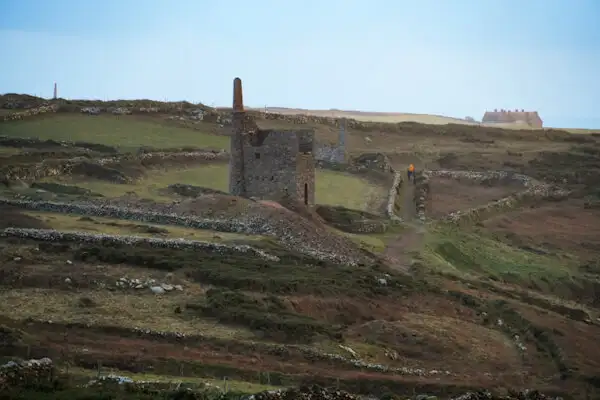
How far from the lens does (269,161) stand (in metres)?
35.0

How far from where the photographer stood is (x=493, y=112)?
6078 inches

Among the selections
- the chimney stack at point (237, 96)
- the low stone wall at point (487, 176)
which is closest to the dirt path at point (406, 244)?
the chimney stack at point (237, 96)

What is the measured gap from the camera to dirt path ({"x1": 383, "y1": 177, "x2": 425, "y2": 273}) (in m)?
32.3

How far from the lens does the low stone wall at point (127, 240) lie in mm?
26984

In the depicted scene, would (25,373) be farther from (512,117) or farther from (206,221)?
(512,117)

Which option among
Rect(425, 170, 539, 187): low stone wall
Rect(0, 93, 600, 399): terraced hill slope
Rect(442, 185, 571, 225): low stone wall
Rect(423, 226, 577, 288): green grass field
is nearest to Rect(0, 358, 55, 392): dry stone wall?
Rect(0, 93, 600, 399): terraced hill slope

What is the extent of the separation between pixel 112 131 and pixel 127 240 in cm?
3533

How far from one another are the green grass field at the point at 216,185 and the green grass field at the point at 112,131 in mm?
7531

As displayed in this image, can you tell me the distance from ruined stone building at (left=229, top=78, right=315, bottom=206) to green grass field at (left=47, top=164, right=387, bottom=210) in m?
4.05

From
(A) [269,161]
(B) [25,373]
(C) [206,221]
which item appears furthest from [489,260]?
(B) [25,373]

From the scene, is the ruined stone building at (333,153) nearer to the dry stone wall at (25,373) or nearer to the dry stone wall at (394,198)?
the dry stone wall at (394,198)

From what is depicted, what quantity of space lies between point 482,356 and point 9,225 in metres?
14.6

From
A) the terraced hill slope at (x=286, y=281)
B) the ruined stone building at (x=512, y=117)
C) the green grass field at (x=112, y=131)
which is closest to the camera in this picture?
the terraced hill slope at (x=286, y=281)

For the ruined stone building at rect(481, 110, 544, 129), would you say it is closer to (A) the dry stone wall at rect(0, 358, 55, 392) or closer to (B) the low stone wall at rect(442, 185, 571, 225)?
(B) the low stone wall at rect(442, 185, 571, 225)
